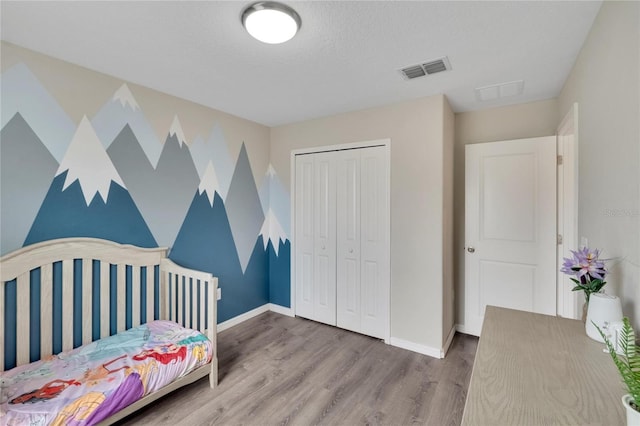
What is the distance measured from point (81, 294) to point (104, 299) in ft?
0.50

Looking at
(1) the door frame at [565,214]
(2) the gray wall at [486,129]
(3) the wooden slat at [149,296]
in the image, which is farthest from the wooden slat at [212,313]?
(1) the door frame at [565,214]

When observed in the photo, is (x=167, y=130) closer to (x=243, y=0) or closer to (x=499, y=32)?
(x=243, y=0)

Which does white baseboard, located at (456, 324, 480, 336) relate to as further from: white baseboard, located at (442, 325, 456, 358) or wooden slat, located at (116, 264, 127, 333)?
wooden slat, located at (116, 264, 127, 333)

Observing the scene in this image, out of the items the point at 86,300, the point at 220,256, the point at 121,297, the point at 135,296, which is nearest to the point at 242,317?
the point at 220,256

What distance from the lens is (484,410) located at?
0.84 meters

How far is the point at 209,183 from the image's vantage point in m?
3.11

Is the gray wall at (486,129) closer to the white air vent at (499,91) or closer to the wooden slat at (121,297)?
the white air vent at (499,91)

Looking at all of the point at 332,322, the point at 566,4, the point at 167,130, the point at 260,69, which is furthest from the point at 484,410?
the point at 167,130

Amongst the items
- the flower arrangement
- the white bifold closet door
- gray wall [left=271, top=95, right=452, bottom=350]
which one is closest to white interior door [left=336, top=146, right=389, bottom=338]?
the white bifold closet door

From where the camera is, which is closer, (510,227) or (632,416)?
(632,416)

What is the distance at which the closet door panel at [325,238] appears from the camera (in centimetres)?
335

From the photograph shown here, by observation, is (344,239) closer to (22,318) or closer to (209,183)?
(209,183)

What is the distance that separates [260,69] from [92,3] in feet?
3.30

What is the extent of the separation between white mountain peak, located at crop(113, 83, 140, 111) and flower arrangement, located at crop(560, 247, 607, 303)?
10.1 ft
